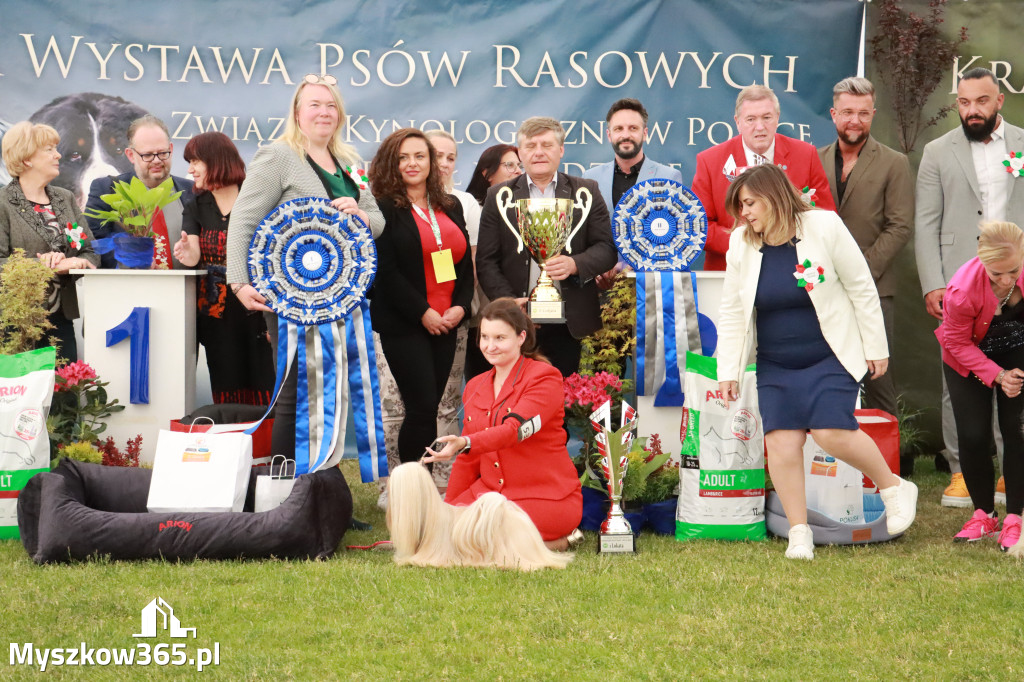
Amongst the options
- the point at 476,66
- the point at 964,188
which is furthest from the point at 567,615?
the point at 476,66

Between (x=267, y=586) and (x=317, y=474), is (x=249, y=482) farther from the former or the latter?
(x=267, y=586)

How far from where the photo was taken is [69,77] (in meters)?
6.62

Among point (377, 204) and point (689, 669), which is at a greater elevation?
point (377, 204)

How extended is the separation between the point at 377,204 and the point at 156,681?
2.67 metres

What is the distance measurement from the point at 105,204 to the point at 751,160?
3265mm

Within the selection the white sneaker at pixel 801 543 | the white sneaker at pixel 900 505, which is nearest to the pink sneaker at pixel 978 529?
the white sneaker at pixel 900 505

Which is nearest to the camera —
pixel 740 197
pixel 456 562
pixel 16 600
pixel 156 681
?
pixel 156 681

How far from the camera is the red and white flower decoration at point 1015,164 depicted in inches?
225

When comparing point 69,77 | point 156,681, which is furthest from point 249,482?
point 69,77

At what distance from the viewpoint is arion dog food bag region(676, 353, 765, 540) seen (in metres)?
4.65

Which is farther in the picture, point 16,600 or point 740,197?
point 740,197

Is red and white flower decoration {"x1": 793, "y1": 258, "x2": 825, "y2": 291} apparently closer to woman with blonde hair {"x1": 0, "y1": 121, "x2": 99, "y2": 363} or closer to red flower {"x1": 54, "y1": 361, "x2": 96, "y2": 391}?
red flower {"x1": 54, "y1": 361, "x2": 96, "y2": 391}

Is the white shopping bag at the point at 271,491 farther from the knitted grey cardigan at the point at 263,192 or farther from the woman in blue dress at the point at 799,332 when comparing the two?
the woman in blue dress at the point at 799,332

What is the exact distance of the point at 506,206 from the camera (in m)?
5.16
